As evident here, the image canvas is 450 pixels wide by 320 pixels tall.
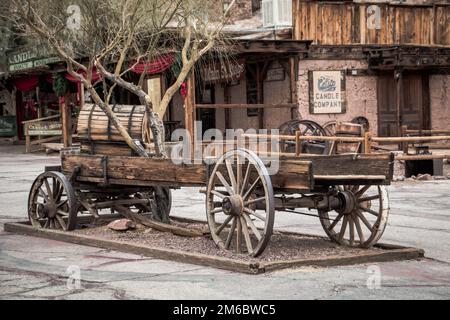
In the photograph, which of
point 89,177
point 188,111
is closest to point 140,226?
point 89,177

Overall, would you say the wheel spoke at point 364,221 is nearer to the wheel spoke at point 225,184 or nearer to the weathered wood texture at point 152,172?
the weathered wood texture at point 152,172

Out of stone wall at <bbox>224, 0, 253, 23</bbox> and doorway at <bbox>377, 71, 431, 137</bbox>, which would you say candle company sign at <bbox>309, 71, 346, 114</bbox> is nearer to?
doorway at <bbox>377, 71, 431, 137</bbox>

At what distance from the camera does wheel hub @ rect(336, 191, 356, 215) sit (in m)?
8.41

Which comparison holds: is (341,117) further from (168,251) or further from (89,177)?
(168,251)

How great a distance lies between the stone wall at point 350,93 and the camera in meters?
22.5

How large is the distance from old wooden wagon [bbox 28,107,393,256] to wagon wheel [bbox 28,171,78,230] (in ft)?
0.04

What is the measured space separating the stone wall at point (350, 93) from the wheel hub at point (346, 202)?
14.0 metres

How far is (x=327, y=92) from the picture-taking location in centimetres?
2266

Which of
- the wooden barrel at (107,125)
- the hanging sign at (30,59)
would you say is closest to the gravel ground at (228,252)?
the wooden barrel at (107,125)

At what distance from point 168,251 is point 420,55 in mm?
16758

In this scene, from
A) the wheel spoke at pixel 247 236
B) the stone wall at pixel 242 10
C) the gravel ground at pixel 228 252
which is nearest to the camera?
the wheel spoke at pixel 247 236

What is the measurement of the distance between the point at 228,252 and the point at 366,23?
16.7 metres

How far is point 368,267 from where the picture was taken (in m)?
7.59
